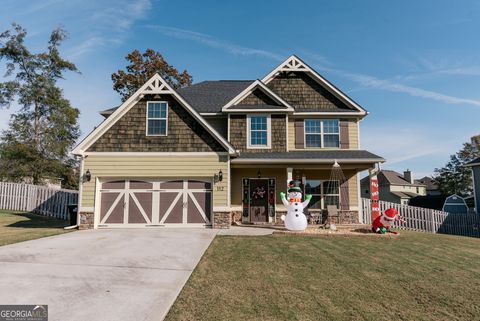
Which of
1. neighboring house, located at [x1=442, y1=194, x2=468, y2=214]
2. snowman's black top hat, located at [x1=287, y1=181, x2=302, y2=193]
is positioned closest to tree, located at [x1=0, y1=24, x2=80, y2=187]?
snowman's black top hat, located at [x1=287, y1=181, x2=302, y2=193]

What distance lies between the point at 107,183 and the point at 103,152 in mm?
1396

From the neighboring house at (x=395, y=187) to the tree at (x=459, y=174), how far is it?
10.7 ft

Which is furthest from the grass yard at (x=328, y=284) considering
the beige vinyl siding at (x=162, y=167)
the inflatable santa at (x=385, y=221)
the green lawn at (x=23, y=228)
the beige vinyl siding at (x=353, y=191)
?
the green lawn at (x=23, y=228)

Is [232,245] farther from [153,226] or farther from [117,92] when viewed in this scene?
[117,92]

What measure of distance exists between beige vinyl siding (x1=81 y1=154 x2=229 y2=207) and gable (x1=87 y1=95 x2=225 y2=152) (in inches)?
14.2

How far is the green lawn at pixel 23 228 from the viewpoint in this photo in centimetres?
982

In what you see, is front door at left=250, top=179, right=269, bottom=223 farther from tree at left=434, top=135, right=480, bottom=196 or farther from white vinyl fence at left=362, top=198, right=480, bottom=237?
tree at left=434, top=135, right=480, bottom=196

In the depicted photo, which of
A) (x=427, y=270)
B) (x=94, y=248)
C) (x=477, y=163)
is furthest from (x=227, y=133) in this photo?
(x=477, y=163)

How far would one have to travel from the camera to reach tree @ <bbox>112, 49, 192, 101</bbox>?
95.2ft

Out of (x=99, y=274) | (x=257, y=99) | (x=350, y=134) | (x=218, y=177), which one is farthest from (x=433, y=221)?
(x=99, y=274)

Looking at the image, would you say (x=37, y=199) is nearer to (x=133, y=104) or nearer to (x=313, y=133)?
(x=133, y=104)

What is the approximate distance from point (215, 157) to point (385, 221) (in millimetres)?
7546

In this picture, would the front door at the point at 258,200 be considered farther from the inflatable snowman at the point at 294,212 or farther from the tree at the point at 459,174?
the tree at the point at 459,174

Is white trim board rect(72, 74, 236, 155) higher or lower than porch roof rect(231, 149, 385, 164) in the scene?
higher
